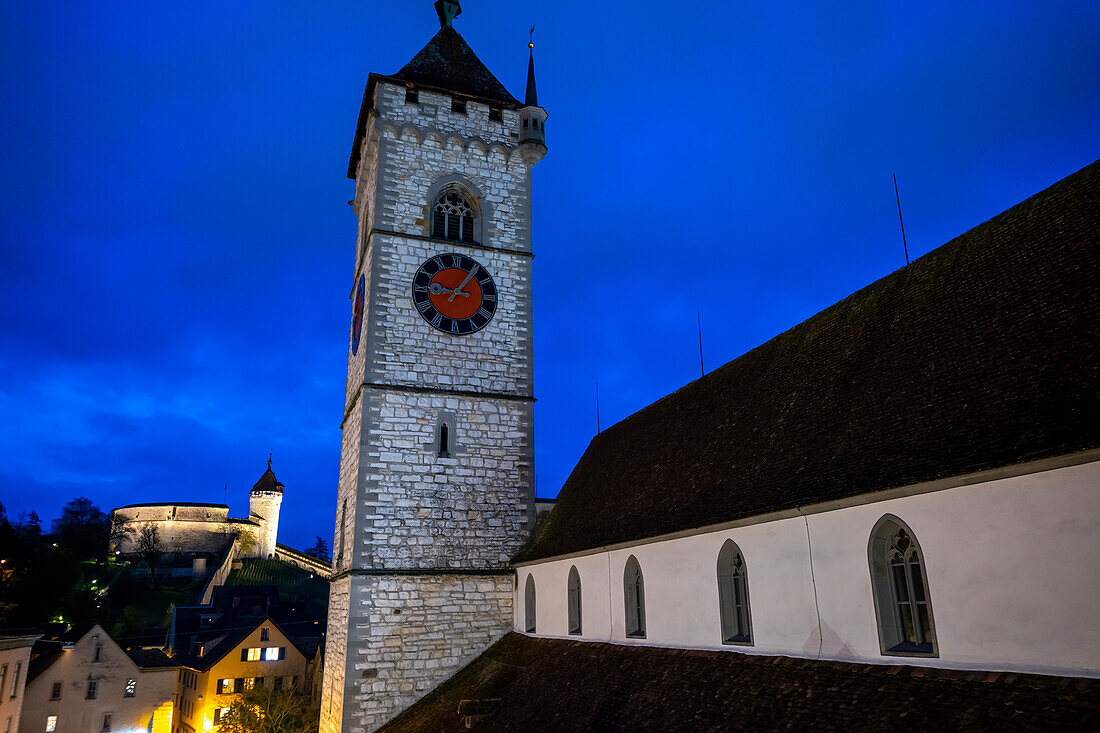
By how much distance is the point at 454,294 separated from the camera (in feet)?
73.2

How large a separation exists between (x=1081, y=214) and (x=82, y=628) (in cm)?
5655

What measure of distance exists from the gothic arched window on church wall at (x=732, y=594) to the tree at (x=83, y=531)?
95.2 m

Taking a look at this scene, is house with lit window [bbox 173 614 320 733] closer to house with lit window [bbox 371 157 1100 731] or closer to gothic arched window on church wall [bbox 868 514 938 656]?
house with lit window [bbox 371 157 1100 731]

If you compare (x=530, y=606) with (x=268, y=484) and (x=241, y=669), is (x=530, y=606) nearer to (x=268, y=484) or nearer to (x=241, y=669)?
(x=241, y=669)

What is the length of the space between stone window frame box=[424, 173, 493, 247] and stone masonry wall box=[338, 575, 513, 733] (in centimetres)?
982

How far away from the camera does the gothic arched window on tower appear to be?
22953mm

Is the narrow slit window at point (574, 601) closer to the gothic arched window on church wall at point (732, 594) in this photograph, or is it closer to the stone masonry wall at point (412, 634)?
the stone masonry wall at point (412, 634)

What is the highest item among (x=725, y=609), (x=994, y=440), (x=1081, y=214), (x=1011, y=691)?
(x=1081, y=214)

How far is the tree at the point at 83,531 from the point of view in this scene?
9256cm

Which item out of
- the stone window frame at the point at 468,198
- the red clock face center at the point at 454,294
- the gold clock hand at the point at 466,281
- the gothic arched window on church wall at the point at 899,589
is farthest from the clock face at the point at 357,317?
the gothic arched window on church wall at the point at 899,589

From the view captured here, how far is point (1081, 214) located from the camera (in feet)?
31.8

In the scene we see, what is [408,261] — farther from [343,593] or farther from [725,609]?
[725,609]

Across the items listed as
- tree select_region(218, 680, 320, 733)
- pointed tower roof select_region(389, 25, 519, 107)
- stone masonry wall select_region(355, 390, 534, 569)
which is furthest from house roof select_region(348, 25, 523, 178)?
tree select_region(218, 680, 320, 733)

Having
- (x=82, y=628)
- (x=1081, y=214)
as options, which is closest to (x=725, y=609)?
(x=1081, y=214)
